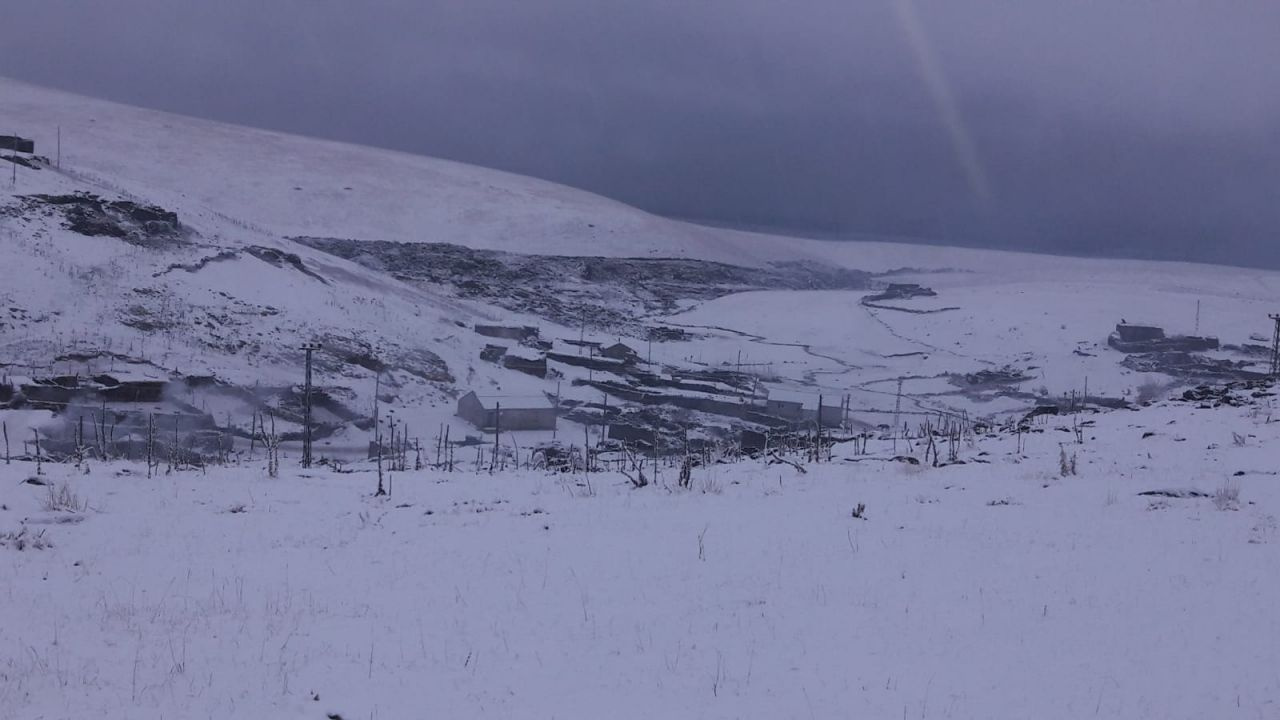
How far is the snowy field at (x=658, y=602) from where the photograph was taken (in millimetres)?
4387

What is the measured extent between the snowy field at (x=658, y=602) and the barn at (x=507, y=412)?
19.3 metres

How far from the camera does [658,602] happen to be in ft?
19.4

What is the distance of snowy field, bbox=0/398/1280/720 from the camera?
4387mm

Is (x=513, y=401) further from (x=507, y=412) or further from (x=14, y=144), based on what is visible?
(x=14, y=144)

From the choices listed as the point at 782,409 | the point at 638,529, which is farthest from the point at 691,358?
the point at 638,529

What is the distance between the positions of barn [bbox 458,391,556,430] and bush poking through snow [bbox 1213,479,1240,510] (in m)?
Answer: 22.8

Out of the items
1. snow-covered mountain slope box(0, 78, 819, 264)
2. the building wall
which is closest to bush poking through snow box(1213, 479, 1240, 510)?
the building wall

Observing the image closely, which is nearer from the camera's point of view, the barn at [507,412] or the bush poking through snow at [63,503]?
the bush poking through snow at [63,503]

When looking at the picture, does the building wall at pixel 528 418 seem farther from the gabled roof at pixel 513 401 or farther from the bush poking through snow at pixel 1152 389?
the bush poking through snow at pixel 1152 389

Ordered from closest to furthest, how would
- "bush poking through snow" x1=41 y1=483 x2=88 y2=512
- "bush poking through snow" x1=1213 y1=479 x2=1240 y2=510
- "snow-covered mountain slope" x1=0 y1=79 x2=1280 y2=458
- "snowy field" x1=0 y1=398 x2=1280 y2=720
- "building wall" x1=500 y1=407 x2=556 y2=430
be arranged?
"snowy field" x1=0 y1=398 x2=1280 y2=720 < "bush poking through snow" x1=1213 y1=479 x2=1240 y2=510 < "bush poking through snow" x1=41 y1=483 x2=88 y2=512 < "building wall" x1=500 y1=407 x2=556 y2=430 < "snow-covered mountain slope" x1=0 y1=79 x2=1280 y2=458

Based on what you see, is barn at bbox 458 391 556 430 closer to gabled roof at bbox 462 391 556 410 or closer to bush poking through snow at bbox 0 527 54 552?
gabled roof at bbox 462 391 556 410

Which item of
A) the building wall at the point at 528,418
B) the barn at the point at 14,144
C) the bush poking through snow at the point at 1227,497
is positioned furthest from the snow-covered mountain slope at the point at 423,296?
the bush poking through snow at the point at 1227,497

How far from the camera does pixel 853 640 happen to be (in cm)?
508

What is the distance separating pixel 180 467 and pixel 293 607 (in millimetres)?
7744
